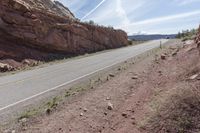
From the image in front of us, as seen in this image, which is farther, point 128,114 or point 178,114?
point 128,114

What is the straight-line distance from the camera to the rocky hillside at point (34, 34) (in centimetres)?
3500

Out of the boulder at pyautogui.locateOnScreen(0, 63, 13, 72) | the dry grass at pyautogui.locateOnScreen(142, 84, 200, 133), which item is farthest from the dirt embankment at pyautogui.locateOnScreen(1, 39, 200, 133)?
the boulder at pyautogui.locateOnScreen(0, 63, 13, 72)

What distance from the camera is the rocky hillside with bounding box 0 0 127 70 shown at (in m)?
35.0

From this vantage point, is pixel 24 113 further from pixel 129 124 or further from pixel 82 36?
pixel 82 36

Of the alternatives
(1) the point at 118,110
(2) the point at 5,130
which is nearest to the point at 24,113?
(2) the point at 5,130

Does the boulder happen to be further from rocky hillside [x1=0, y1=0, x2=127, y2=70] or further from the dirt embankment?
the dirt embankment

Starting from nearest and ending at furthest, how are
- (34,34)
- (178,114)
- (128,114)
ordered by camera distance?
(178,114)
(128,114)
(34,34)

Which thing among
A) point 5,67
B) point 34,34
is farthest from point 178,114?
point 34,34

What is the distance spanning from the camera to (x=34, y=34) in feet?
125

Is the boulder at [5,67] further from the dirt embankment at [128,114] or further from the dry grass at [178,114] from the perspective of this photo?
the dry grass at [178,114]

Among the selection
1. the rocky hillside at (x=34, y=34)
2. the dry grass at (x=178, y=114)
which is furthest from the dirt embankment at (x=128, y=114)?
the rocky hillside at (x=34, y=34)

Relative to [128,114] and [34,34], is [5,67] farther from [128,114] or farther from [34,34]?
[128,114]

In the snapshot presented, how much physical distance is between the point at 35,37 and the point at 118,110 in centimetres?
2983

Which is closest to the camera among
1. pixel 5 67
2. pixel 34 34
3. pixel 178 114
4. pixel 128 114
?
pixel 178 114
